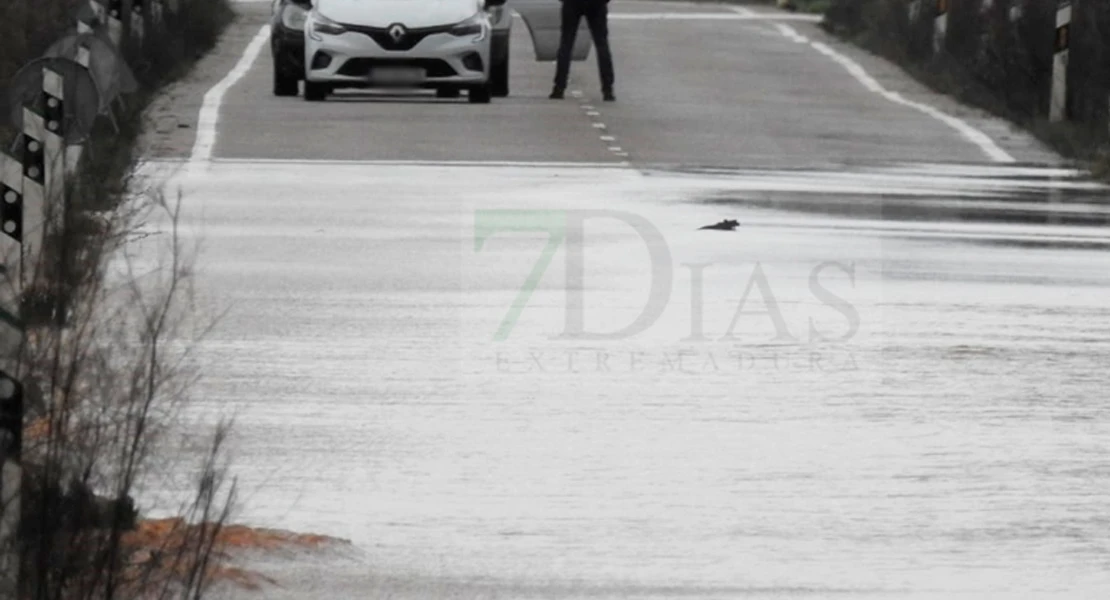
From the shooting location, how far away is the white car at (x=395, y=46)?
90.0 ft

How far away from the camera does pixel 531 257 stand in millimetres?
16078

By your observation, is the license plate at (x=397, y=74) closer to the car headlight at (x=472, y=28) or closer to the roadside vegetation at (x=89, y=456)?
the car headlight at (x=472, y=28)

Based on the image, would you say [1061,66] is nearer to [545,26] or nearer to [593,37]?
[593,37]

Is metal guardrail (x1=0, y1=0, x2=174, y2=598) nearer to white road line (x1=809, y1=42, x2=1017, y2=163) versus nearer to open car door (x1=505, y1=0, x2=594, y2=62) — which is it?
open car door (x1=505, y1=0, x2=594, y2=62)

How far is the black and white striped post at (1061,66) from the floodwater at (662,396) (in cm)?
835

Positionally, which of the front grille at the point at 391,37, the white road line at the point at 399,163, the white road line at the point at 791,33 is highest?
the front grille at the point at 391,37

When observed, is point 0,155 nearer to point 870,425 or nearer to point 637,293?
point 870,425

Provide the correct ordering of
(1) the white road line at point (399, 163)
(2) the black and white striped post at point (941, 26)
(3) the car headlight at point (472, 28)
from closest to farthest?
(1) the white road line at point (399, 163), (3) the car headlight at point (472, 28), (2) the black and white striped post at point (941, 26)

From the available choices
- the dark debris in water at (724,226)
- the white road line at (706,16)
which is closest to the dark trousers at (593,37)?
the dark debris in water at (724,226)

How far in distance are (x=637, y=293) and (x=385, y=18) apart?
13151mm

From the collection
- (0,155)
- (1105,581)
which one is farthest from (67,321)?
(0,155)

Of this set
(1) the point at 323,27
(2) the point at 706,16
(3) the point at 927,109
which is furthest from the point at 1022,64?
(2) the point at 706,16

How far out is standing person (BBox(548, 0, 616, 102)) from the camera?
28516 millimetres

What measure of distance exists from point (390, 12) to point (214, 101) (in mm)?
1758
